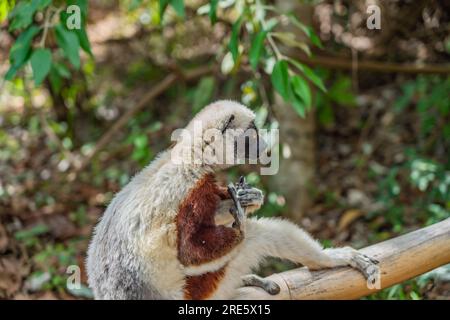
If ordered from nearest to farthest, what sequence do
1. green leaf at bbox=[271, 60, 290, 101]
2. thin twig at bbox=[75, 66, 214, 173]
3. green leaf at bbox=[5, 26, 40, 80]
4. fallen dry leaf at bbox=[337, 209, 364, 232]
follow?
green leaf at bbox=[5, 26, 40, 80] < green leaf at bbox=[271, 60, 290, 101] < fallen dry leaf at bbox=[337, 209, 364, 232] < thin twig at bbox=[75, 66, 214, 173]

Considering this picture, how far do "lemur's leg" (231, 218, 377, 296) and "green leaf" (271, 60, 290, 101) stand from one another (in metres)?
1.10

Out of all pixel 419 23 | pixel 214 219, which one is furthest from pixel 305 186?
pixel 214 219

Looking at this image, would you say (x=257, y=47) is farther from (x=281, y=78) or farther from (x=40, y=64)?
(x=40, y=64)

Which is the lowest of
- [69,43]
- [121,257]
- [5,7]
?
[121,257]

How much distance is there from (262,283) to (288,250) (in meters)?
0.31

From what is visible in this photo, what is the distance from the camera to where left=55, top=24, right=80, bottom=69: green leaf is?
15.1 ft

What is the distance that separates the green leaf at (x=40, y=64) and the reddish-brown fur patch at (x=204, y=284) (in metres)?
1.82

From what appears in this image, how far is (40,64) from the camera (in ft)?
15.1

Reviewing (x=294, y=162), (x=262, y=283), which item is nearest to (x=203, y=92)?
(x=294, y=162)

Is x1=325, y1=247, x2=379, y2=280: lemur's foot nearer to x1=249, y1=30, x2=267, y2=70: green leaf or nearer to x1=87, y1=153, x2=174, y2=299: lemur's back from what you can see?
x1=87, y1=153, x2=174, y2=299: lemur's back

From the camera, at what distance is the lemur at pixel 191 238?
3988mm

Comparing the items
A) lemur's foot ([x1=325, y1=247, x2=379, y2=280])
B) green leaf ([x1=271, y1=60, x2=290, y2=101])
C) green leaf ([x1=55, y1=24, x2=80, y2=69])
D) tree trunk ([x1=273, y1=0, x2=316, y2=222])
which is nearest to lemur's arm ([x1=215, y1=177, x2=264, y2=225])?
lemur's foot ([x1=325, y1=247, x2=379, y2=280])

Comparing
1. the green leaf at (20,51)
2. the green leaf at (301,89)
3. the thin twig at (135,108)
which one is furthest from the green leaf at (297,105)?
the thin twig at (135,108)

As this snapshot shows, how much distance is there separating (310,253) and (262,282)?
40cm
